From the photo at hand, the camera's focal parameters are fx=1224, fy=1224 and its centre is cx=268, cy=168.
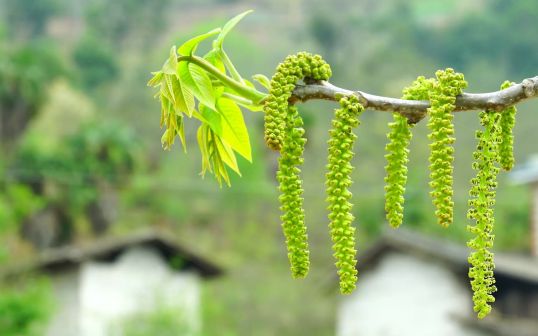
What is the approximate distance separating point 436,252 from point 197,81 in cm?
1324

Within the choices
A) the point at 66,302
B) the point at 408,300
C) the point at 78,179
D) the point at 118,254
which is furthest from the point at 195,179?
the point at 408,300

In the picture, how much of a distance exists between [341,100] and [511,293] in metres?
13.2

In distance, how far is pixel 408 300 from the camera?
15.6m

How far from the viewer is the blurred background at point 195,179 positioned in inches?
632

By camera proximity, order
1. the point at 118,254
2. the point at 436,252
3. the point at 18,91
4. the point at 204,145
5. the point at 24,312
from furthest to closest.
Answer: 1. the point at 18,91
2. the point at 118,254
3. the point at 436,252
4. the point at 24,312
5. the point at 204,145

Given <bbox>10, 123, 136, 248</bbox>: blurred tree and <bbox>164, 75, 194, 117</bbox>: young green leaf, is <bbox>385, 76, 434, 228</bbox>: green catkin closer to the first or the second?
<bbox>164, 75, 194, 117</bbox>: young green leaf

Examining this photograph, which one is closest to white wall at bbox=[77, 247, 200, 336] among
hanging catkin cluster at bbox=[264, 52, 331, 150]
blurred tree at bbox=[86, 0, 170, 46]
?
hanging catkin cluster at bbox=[264, 52, 331, 150]

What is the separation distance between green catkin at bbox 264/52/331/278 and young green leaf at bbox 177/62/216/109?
0.17 metres

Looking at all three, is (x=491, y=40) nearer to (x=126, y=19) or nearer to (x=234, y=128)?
(x=126, y=19)

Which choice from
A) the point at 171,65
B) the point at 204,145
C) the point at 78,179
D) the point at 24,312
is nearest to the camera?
the point at 171,65

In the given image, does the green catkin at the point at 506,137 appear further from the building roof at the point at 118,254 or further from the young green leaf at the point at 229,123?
the building roof at the point at 118,254

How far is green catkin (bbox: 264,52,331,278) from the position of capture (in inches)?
57.9

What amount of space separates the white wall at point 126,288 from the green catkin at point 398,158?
14.4 meters

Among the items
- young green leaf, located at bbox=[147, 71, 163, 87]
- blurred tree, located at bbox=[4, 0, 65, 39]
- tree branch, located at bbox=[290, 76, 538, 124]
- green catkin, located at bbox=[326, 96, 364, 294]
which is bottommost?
green catkin, located at bbox=[326, 96, 364, 294]
